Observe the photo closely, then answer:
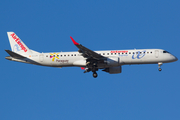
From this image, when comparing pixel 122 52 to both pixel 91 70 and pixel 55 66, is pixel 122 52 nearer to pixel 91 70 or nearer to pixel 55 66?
pixel 91 70

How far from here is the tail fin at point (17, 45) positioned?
179ft

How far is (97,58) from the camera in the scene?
5031 cm

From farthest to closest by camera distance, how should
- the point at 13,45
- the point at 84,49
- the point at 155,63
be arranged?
the point at 13,45 < the point at 155,63 < the point at 84,49

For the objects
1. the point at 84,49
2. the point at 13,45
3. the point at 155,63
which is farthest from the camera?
the point at 13,45

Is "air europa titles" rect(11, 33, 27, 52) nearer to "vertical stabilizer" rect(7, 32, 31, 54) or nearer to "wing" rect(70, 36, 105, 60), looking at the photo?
"vertical stabilizer" rect(7, 32, 31, 54)

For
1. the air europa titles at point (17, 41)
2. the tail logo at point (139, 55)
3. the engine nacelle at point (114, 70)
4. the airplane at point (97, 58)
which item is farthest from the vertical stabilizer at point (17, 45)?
the tail logo at point (139, 55)

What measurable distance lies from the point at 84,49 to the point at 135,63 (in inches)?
352

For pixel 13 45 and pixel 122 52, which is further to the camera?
pixel 13 45

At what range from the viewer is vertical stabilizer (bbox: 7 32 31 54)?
54666 mm

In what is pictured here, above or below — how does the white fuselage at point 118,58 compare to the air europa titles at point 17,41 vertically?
below

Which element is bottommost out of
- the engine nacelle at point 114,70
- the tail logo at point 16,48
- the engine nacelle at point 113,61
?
the engine nacelle at point 114,70

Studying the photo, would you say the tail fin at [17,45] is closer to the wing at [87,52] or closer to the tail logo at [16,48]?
the tail logo at [16,48]

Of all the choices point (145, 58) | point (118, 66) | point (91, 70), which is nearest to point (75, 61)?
point (91, 70)

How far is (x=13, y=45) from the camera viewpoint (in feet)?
182
